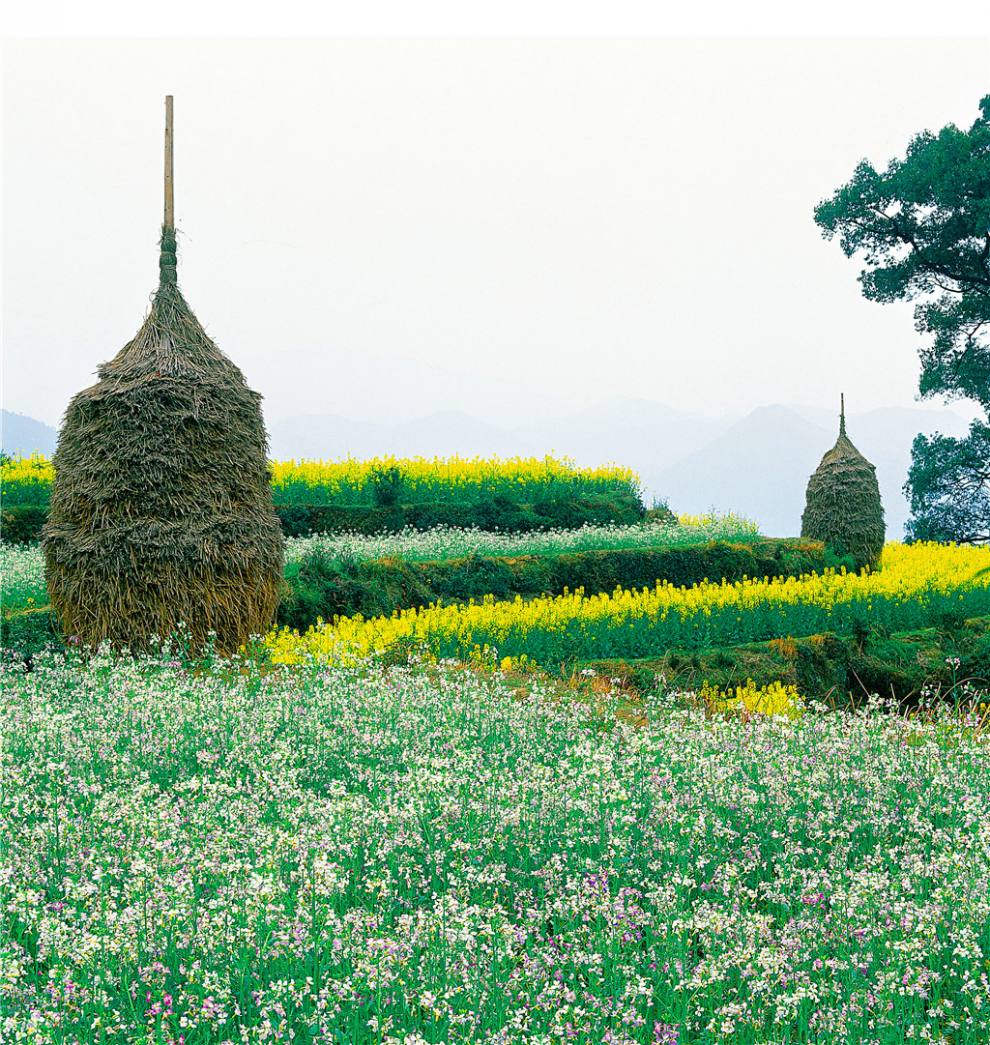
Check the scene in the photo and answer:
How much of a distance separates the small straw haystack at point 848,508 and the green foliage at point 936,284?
25.5 ft

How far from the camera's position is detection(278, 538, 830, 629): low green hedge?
1205 centimetres

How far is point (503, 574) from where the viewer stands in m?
13.7

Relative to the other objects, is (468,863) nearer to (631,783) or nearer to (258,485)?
(631,783)

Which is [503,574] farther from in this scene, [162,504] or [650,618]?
[162,504]

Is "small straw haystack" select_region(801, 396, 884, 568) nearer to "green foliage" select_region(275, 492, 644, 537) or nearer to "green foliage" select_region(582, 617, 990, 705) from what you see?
"green foliage" select_region(275, 492, 644, 537)

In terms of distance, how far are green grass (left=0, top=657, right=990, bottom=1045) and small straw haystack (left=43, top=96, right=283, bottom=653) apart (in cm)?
273

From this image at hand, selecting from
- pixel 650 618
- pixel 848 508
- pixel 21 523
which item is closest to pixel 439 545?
pixel 650 618

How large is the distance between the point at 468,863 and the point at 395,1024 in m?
1.18

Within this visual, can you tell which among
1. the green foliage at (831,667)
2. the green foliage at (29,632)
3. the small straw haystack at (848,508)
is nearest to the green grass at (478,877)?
the green foliage at (29,632)

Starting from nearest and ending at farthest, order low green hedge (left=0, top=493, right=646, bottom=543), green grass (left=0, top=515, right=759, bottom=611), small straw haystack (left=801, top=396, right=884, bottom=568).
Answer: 1. green grass (left=0, top=515, right=759, bottom=611)
2. low green hedge (left=0, top=493, right=646, bottom=543)
3. small straw haystack (left=801, top=396, right=884, bottom=568)

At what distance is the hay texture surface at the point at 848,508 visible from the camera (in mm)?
18875

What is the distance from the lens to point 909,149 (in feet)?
83.8

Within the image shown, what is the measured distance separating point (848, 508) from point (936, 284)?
1074cm

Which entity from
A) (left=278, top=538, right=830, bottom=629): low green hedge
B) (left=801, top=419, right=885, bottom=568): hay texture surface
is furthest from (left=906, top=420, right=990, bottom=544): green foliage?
(left=278, top=538, right=830, bottom=629): low green hedge
